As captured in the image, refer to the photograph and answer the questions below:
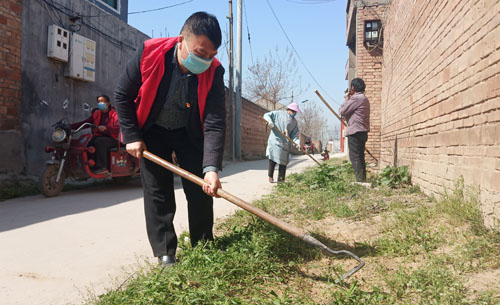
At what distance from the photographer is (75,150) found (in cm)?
600

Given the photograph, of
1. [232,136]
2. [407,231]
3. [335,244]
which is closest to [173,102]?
[335,244]

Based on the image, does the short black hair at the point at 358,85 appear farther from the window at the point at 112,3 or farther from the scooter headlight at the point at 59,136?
the window at the point at 112,3

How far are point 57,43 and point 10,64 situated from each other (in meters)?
1.27

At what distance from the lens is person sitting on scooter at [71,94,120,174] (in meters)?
6.21

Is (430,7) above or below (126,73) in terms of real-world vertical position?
above

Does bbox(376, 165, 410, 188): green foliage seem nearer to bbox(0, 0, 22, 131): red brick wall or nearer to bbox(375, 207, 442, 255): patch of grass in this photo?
bbox(375, 207, 442, 255): patch of grass

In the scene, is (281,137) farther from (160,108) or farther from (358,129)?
(160,108)

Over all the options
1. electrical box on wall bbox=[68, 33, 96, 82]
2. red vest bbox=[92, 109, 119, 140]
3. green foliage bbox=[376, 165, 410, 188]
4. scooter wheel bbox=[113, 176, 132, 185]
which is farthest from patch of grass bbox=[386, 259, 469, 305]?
electrical box on wall bbox=[68, 33, 96, 82]

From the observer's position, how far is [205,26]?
2.40m

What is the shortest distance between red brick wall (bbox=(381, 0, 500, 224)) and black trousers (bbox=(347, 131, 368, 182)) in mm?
596

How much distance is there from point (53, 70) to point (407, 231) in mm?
7337

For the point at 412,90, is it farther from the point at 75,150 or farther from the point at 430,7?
the point at 75,150

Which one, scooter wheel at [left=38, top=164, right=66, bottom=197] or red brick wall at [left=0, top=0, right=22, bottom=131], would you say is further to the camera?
red brick wall at [left=0, top=0, right=22, bottom=131]

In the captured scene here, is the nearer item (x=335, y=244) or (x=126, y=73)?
(x=126, y=73)
